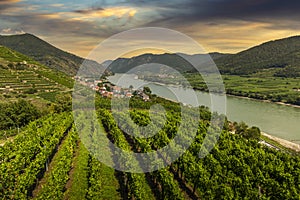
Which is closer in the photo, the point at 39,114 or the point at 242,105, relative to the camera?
the point at 39,114

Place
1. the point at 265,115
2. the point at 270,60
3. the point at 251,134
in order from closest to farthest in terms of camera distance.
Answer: the point at 251,134
the point at 265,115
the point at 270,60

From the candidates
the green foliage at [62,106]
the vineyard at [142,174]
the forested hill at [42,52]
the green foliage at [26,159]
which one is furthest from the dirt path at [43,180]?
the forested hill at [42,52]

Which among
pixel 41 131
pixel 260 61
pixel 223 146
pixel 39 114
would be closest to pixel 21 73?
pixel 39 114

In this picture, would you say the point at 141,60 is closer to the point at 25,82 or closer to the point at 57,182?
the point at 57,182

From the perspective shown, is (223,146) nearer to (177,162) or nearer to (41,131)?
(177,162)

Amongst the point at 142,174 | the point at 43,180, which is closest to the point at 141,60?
the point at 142,174

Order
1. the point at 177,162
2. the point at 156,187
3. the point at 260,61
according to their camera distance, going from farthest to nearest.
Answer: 1. the point at 260,61
2. the point at 177,162
3. the point at 156,187

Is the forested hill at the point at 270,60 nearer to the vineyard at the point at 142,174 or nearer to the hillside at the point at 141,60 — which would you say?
the hillside at the point at 141,60

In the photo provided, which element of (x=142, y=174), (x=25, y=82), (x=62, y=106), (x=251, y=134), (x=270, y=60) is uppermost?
(x=270, y=60)
